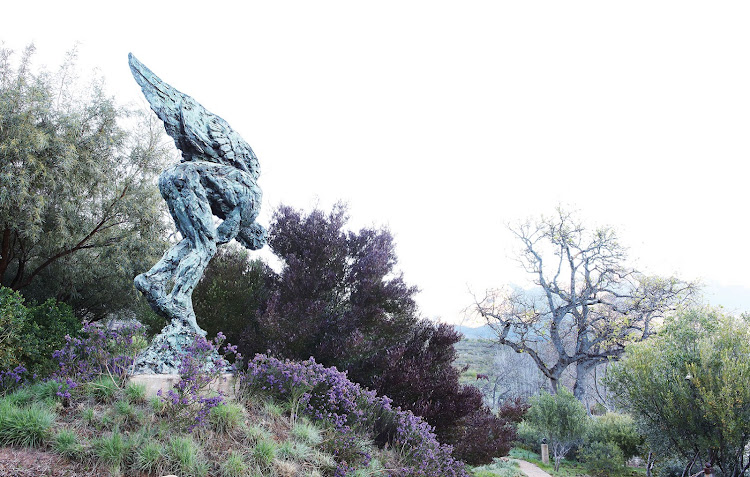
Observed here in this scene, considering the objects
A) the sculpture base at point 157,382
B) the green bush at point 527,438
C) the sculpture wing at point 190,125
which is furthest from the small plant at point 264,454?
the green bush at point 527,438

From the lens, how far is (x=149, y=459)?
317 cm

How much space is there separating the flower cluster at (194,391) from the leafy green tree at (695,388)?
26.0ft

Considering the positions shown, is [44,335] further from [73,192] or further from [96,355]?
[73,192]

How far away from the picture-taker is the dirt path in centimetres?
1172

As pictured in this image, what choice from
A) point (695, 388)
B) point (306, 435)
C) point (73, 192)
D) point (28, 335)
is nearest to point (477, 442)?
point (306, 435)

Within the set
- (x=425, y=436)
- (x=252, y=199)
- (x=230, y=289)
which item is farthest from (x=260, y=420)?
(x=230, y=289)

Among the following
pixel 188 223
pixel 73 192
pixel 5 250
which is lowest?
pixel 188 223

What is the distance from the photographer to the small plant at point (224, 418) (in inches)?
152

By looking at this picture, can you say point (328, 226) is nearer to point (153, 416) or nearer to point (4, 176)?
point (153, 416)

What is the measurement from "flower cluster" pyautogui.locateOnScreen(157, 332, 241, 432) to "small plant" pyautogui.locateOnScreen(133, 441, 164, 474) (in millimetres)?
413

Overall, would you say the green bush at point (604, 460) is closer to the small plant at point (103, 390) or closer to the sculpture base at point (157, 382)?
the sculpture base at point (157, 382)

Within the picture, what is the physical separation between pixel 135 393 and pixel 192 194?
2.13 meters

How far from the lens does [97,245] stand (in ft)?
34.7

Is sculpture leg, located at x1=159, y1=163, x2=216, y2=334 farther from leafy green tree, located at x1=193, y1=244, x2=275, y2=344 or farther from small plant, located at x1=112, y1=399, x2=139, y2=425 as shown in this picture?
leafy green tree, located at x1=193, y1=244, x2=275, y2=344
